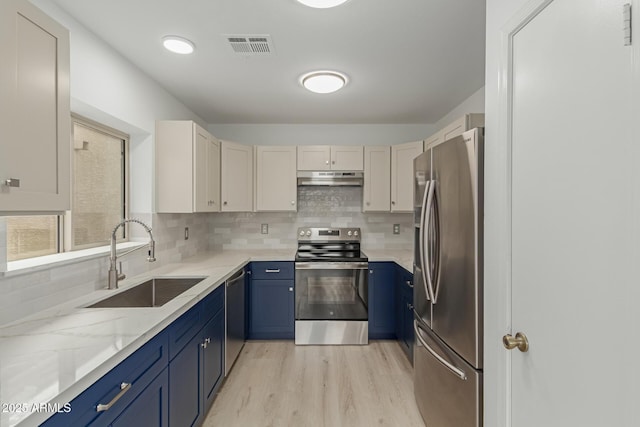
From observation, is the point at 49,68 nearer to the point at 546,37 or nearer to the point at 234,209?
the point at 546,37

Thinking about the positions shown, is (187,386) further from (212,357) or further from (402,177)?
(402,177)

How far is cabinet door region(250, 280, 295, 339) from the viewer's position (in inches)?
120

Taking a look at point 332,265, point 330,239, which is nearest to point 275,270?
point 332,265

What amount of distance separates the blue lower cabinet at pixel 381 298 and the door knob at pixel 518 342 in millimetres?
2013

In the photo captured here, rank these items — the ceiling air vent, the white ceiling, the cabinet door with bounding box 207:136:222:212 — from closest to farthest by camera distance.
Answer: the white ceiling, the ceiling air vent, the cabinet door with bounding box 207:136:222:212

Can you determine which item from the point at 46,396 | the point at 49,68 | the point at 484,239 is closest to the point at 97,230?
the point at 49,68

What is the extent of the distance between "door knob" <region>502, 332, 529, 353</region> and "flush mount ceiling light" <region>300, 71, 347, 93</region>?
6.72ft

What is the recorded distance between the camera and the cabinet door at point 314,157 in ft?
11.2

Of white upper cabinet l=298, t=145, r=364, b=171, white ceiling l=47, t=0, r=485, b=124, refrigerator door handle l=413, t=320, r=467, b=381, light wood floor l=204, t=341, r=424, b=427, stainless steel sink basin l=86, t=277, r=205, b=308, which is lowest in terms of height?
A: light wood floor l=204, t=341, r=424, b=427

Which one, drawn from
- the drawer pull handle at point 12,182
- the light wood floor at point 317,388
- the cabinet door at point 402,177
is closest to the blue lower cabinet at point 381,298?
the light wood floor at point 317,388

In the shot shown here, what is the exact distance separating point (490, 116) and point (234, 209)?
105 inches

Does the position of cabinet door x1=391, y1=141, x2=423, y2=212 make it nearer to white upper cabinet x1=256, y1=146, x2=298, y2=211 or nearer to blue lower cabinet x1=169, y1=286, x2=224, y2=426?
white upper cabinet x1=256, y1=146, x2=298, y2=211

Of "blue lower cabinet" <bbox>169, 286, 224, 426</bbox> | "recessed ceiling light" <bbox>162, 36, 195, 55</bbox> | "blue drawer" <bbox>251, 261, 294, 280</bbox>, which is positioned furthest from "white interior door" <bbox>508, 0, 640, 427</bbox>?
"blue drawer" <bbox>251, 261, 294, 280</bbox>

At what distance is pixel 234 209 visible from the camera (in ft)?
10.8
